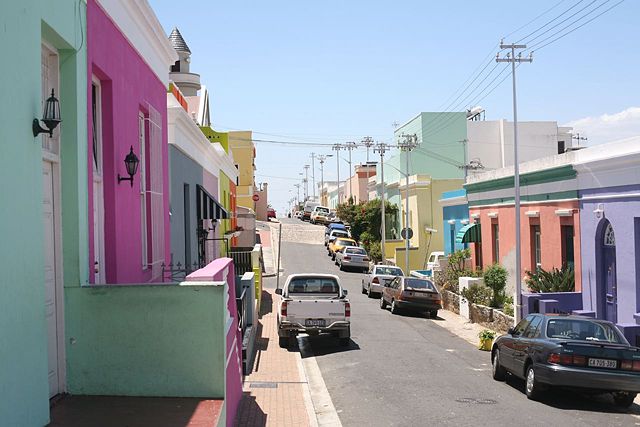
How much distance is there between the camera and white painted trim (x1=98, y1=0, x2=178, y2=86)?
965 cm

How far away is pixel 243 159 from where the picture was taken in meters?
65.6

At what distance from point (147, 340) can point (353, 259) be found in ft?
128

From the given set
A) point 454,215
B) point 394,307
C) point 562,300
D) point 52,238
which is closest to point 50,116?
point 52,238

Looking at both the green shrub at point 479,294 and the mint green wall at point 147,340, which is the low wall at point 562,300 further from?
the mint green wall at point 147,340

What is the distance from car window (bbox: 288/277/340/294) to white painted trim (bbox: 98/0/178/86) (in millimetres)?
7970

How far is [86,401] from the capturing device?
24.4 feet

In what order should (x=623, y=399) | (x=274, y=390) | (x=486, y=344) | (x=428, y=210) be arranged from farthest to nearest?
(x=428, y=210) → (x=486, y=344) → (x=274, y=390) → (x=623, y=399)

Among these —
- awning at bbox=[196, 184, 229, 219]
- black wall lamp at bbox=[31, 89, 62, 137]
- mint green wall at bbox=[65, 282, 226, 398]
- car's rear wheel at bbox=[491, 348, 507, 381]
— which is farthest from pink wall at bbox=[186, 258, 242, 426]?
awning at bbox=[196, 184, 229, 219]

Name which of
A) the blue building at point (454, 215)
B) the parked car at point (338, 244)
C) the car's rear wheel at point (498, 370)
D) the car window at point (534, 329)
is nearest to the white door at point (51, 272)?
the car window at point (534, 329)

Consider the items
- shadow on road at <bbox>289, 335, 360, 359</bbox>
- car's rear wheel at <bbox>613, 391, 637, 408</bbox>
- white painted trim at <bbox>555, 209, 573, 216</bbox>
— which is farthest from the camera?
white painted trim at <bbox>555, 209, 573, 216</bbox>

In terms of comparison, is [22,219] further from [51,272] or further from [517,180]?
[517,180]

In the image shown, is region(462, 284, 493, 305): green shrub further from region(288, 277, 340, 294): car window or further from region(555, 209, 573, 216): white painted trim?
region(288, 277, 340, 294): car window

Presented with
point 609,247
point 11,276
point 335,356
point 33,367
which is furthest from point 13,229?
point 609,247

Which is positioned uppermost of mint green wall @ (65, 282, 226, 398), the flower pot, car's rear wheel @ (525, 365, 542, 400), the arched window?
the arched window
